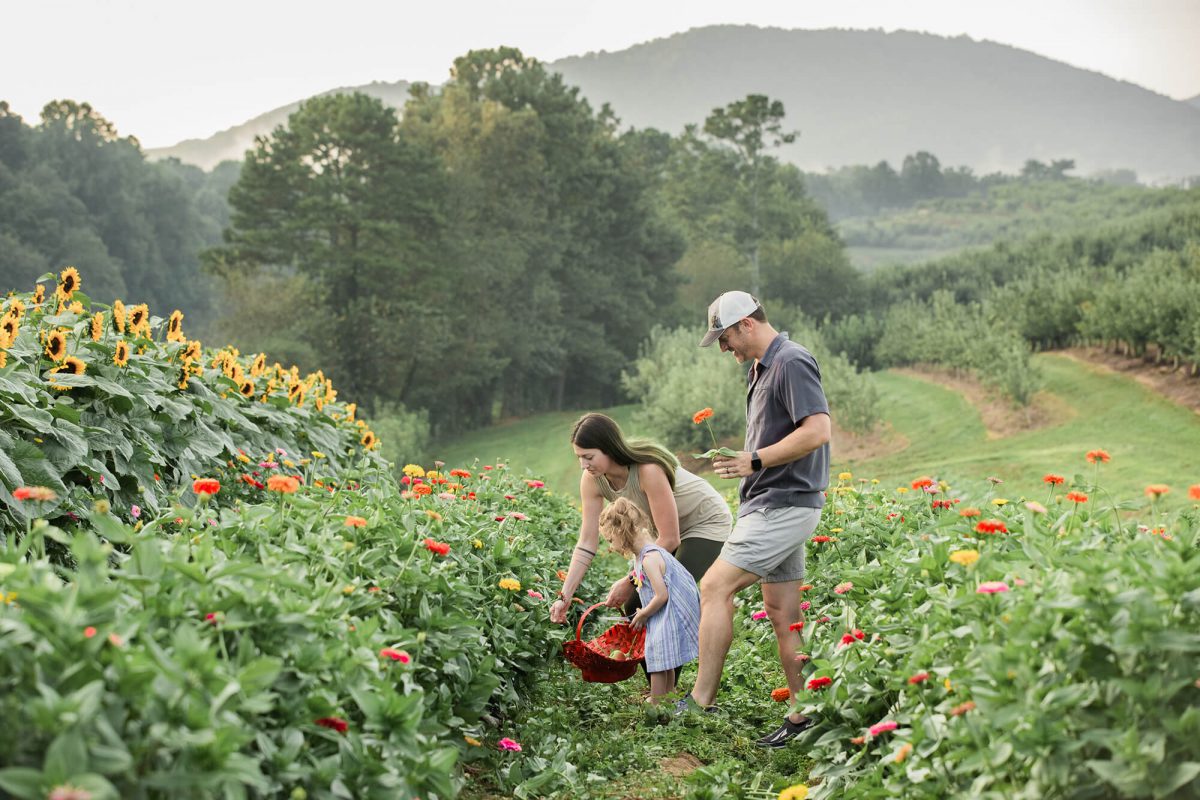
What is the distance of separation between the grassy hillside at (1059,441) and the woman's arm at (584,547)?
22.9 feet

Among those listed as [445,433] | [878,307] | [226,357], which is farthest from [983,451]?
[878,307]

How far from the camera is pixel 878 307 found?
5166 cm

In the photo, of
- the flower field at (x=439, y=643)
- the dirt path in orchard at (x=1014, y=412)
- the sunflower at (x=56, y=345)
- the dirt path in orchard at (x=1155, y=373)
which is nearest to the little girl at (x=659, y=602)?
the flower field at (x=439, y=643)

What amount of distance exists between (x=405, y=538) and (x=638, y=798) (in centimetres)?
118

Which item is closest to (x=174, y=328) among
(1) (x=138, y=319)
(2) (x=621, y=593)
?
(1) (x=138, y=319)

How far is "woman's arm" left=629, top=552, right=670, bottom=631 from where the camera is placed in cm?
451

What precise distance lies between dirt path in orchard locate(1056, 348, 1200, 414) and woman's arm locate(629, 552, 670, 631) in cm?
1328

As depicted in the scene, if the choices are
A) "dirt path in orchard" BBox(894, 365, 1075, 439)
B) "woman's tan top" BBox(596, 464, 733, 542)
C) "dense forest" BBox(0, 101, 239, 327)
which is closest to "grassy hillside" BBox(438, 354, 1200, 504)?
"dirt path in orchard" BBox(894, 365, 1075, 439)

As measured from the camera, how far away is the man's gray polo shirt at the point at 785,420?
4.00 m

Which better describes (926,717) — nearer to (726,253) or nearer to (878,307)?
(726,253)

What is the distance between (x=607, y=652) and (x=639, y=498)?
2.42 ft

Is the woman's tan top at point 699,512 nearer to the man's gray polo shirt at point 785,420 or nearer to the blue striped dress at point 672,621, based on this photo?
the blue striped dress at point 672,621

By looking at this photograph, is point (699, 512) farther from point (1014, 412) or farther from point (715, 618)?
point (1014, 412)

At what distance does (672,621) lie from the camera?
14.9ft
